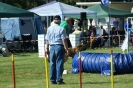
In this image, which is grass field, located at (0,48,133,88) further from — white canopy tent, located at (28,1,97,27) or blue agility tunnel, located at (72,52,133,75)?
white canopy tent, located at (28,1,97,27)

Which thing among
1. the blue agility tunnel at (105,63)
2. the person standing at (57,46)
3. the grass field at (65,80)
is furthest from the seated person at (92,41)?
the person standing at (57,46)

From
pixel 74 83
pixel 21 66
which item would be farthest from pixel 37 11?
pixel 74 83

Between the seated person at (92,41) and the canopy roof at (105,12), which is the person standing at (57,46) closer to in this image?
the seated person at (92,41)

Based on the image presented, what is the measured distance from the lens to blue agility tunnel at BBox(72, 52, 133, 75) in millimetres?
13500

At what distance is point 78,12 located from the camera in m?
27.6

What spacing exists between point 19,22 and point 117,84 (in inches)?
737

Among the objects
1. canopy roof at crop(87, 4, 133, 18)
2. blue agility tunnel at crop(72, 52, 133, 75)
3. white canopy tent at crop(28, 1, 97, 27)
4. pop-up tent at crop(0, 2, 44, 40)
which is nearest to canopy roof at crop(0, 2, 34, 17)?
white canopy tent at crop(28, 1, 97, 27)

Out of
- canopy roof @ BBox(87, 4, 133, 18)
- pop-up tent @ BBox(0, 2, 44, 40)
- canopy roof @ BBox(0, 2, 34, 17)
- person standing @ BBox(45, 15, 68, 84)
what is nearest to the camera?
person standing @ BBox(45, 15, 68, 84)

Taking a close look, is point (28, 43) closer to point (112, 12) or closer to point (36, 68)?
point (112, 12)

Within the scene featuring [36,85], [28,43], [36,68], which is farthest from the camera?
[28,43]

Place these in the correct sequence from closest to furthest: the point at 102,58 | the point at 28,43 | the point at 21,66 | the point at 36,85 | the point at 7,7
Result: 1. the point at 36,85
2. the point at 102,58
3. the point at 21,66
4. the point at 7,7
5. the point at 28,43

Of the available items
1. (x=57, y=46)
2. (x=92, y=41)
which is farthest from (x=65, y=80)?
(x=92, y=41)

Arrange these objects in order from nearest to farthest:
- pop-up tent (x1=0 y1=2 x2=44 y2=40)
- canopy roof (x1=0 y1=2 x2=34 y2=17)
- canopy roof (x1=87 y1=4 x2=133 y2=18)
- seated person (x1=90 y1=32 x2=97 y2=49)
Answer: canopy roof (x1=0 y1=2 x2=34 y2=17) → seated person (x1=90 y1=32 x2=97 y2=49) → pop-up tent (x1=0 y1=2 x2=44 y2=40) → canopy roof (x1=87 y1=4 x2=133 y2=18)

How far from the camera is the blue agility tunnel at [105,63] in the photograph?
13.5m
